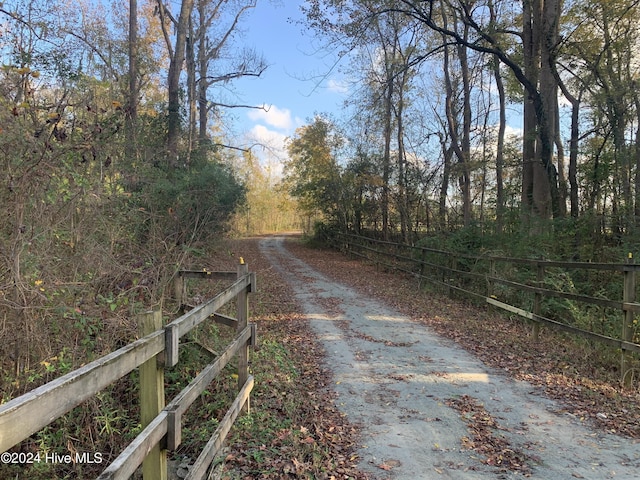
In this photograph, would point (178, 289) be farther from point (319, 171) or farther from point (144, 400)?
point (319, 171)

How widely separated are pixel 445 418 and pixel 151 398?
9.67 feet

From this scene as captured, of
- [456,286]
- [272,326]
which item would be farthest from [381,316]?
[456,286]

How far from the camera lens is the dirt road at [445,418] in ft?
10.8

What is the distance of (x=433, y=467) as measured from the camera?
327 centimetres

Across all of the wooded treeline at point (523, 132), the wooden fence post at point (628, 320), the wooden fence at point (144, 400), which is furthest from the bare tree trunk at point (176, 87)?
the wooden fence post at point (628, 320)

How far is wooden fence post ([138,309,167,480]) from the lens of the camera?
213cm

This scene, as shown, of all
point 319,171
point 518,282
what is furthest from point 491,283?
point 319,171

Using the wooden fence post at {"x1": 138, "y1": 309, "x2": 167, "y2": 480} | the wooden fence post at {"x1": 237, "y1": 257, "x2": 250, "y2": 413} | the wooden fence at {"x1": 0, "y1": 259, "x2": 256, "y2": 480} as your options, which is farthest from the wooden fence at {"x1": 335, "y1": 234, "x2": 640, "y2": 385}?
the wooden fence post at {"x1": 138, "y1": 309, "x2": 167, "y2": 480}

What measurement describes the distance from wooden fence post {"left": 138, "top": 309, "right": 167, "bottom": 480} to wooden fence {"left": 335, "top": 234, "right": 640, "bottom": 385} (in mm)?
5052

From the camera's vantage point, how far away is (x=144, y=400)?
221cm

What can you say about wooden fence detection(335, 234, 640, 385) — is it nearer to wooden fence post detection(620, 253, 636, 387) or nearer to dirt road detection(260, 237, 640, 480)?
wooden fence post detection(620, 253, 636, 387)

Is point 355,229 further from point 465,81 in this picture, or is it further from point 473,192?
point 465,81

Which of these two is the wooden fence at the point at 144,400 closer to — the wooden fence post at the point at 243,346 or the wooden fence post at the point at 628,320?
the wooden fence post at the point at 243,346

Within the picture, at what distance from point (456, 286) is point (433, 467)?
8.31 m
